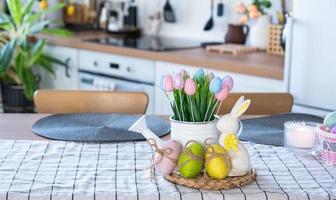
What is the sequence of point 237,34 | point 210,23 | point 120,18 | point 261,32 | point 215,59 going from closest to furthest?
point 215,59 → point 261,32 → point 237,34 → point 210,23 → point 120,18

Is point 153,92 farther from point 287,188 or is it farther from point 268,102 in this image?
point 287,188

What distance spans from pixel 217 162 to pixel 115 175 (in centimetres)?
26

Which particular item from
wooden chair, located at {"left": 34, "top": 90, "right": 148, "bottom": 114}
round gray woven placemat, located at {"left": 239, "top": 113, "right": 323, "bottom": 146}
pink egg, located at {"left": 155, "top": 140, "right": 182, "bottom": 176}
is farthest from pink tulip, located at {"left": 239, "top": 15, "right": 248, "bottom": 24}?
pink egg, located at {"left": 155, "top": 140, "right": 182, "bottom": 176}

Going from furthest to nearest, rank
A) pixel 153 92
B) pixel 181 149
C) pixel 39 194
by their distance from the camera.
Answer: pixel 153 92, pixel 181 149, pixel 39 194

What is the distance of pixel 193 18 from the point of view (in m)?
4.24

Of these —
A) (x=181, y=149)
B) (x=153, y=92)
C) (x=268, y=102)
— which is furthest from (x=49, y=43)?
(x=181, y=149)

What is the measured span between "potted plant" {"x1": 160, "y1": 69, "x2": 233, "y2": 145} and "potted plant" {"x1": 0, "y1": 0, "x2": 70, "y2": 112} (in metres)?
2.51

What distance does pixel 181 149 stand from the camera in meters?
1.56

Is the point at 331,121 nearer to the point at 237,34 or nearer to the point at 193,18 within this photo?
the point at 237,34

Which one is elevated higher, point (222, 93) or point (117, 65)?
point (222, 93)

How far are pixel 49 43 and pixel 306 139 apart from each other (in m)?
2.73

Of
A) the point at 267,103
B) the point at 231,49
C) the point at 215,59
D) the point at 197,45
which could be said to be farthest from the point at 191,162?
the point at 197,45

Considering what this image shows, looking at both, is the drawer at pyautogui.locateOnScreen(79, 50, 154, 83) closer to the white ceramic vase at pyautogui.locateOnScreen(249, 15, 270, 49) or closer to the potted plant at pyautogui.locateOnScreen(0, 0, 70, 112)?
the potted plant at pyautogui.locateOnScreen(0, 0, 70, 112)

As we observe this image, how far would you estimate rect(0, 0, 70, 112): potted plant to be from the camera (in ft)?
13.2
